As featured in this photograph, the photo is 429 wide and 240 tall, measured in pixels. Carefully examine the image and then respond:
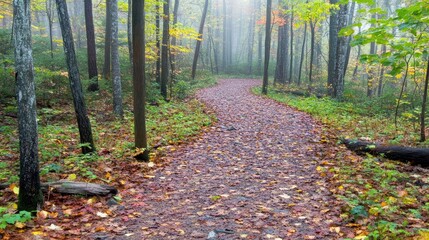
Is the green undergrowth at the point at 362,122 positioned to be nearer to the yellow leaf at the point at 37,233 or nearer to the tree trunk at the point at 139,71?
the tree trunk at the point at 139,71

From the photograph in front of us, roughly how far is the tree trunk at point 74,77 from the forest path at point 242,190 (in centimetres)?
189

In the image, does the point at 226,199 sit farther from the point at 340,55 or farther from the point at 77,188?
the point at 340,55

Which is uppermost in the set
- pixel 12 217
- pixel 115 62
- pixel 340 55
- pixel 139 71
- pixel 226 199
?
pixel 340 55

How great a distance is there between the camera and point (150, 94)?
14.5 m

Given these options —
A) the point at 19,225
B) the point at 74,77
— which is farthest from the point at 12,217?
the point at 74,77

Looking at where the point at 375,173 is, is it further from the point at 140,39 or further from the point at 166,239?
the point at 140,39

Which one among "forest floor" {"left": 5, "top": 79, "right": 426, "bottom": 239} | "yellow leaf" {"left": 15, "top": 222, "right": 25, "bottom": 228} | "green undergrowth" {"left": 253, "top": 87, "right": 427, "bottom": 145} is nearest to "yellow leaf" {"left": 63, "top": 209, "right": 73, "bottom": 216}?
"forest floor" {"left": 5, "top": 79, "right": 426, "bottom": 239}

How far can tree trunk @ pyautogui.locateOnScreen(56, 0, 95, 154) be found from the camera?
19.5 feet

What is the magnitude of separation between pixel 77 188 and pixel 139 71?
269cm

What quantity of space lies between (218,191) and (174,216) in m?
1.17

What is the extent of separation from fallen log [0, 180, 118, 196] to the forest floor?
13 centimetres

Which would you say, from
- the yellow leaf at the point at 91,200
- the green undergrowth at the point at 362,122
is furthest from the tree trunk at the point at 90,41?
the yellow leaf at the point at 91,200

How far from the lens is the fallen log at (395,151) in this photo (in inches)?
237

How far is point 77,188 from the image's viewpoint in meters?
5.11
